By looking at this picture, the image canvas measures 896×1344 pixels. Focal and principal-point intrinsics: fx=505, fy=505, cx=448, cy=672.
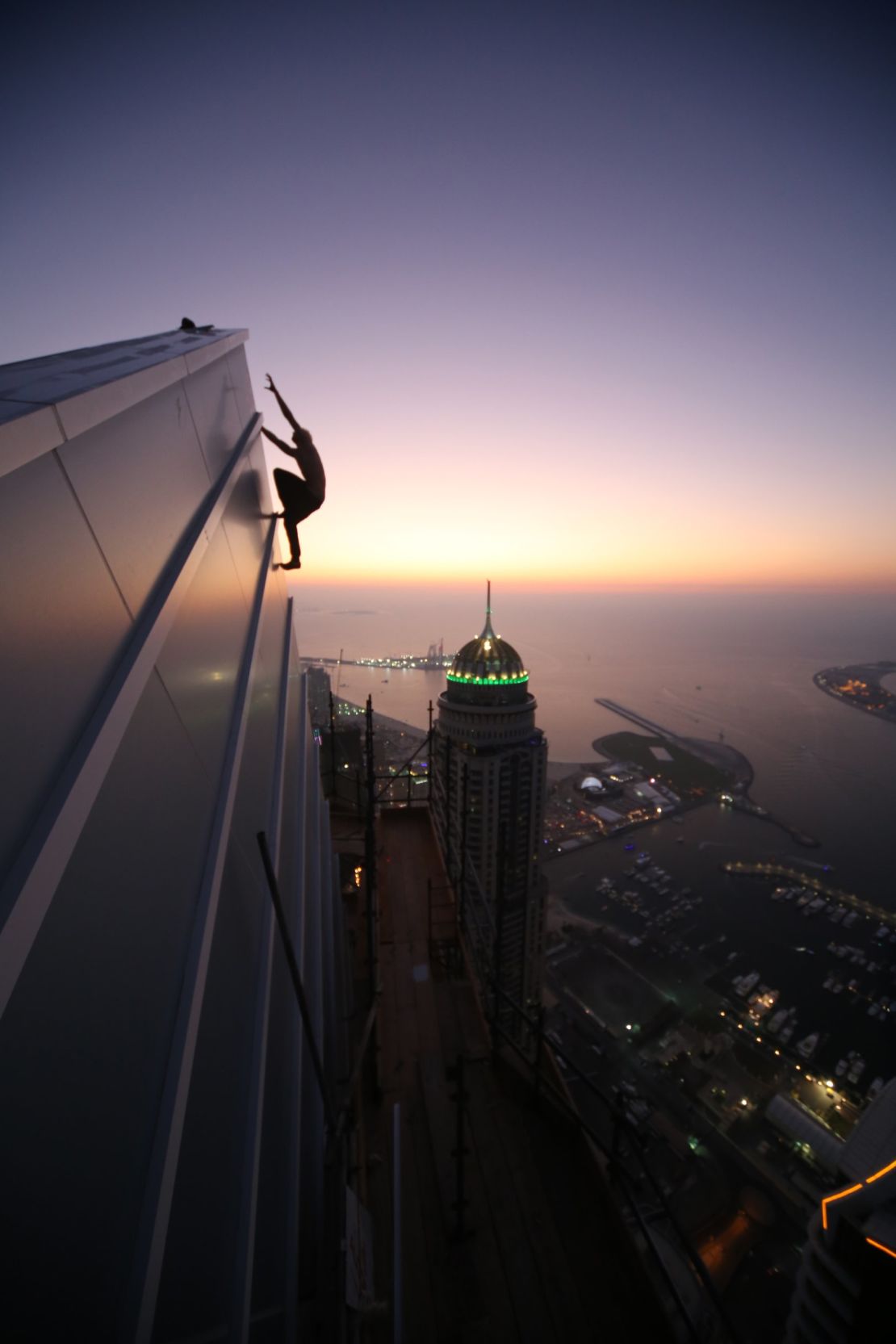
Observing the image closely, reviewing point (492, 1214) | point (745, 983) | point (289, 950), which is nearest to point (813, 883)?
point (745, 983)

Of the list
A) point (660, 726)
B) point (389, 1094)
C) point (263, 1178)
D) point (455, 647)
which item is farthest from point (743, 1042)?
point (455, 647)

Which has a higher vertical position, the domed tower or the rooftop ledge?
the rooftop ledge

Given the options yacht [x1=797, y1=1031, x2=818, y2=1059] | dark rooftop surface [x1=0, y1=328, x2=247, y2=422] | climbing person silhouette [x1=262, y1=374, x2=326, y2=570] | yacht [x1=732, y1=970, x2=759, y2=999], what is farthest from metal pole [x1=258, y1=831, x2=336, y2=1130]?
yacht [x1=732, y1=970, x2=759, y2=999]

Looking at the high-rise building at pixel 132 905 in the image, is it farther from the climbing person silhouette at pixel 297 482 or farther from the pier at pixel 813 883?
the pier at pixel 813 883

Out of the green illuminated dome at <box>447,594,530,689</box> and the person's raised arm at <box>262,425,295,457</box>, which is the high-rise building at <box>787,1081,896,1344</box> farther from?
the green illuminated dome at <box>447,594,530,689</box>

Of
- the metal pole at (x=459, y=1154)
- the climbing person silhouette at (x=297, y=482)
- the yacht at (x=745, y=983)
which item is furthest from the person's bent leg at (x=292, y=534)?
the yacht at (x=745, y=983)

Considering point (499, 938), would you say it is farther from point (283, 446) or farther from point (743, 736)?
point (743, 736)

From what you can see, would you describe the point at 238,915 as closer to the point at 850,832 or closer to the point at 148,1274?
the point at 148,1274
